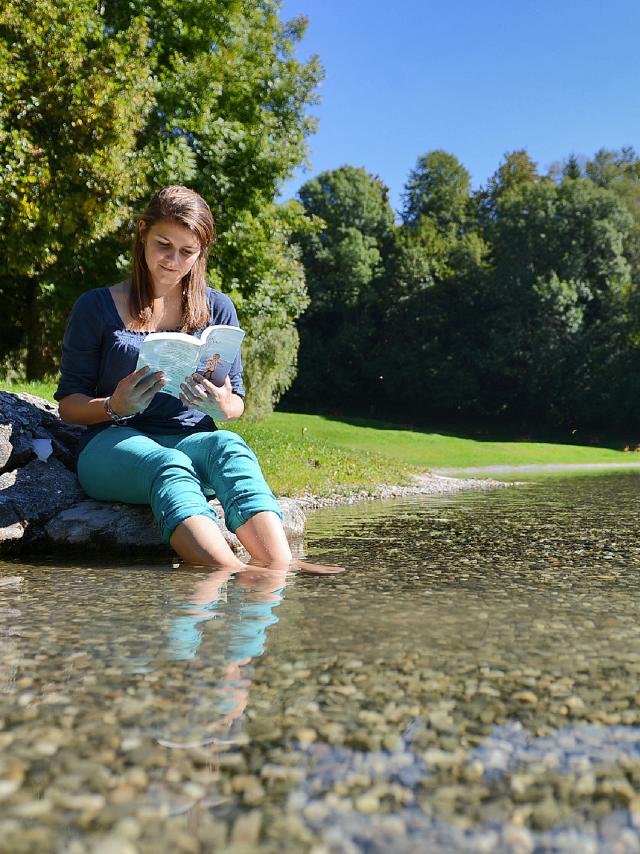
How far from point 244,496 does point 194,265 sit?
1500 mm

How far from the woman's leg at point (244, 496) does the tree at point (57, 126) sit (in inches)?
300

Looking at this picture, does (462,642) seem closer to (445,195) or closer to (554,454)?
(554,454)

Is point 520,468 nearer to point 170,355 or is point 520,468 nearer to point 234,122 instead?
point 234,122

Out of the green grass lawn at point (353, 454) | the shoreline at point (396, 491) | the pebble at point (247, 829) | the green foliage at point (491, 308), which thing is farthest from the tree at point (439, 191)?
the pebble at point (247, 829)

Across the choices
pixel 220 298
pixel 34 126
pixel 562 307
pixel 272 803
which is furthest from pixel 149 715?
pixel 562 307

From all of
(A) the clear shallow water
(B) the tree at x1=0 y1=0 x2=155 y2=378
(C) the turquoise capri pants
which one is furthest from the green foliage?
(A) the clear shallow water

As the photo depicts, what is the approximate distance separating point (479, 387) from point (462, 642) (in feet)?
146

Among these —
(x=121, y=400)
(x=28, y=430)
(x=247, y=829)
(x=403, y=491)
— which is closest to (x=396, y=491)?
(x=403, y=491)

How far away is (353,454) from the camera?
17453mm

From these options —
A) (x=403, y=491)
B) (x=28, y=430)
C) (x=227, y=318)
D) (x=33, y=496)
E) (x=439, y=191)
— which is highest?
(x=439, y=191)

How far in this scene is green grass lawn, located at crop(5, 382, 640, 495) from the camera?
11.3m

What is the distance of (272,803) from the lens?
147 cm

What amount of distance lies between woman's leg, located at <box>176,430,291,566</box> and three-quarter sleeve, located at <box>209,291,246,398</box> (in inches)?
21.4

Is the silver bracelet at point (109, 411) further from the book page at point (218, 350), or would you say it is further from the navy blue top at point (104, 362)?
the book page at point (218, 350)
